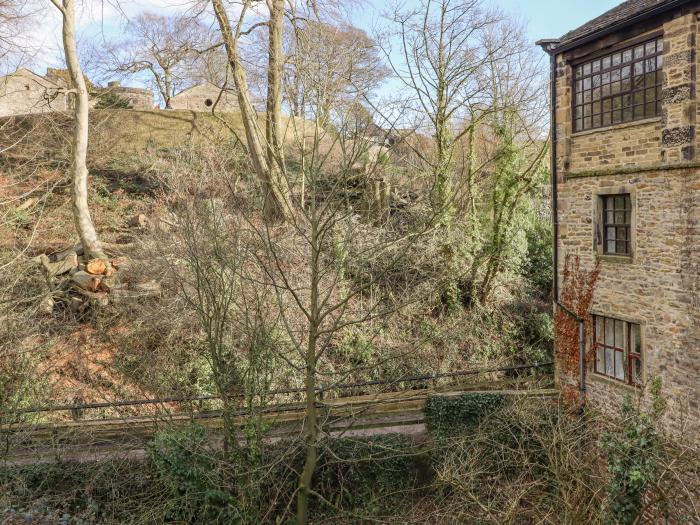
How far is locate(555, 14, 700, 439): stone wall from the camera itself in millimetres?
10172

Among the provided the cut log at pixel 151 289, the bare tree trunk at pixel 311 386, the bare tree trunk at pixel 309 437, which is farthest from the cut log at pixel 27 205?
the bare tree trunk at pixel 309 437

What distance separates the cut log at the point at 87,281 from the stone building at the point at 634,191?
12256 mm

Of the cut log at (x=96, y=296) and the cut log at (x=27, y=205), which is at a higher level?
the cut log at (x=27, y=205)

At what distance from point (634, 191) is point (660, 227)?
35.8 inches

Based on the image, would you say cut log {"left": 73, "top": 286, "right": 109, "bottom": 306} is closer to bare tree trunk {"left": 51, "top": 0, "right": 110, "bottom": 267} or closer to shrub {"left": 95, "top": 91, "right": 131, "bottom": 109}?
bare tree trunk {"left": 51, "top": 0, "right": 110, "bottom": 267}

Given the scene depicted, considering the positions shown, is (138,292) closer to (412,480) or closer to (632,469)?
(412,480)

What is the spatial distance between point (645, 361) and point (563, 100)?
596 centimetres

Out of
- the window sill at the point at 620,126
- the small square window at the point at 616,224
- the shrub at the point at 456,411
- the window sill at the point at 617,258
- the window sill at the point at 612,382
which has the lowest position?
the shrub at the point at 456,411

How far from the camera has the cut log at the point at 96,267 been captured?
1582cm

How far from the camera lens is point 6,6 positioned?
44.1ft

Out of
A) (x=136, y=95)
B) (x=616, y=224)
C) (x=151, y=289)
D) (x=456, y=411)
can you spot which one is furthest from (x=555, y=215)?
(x=136, y=95)

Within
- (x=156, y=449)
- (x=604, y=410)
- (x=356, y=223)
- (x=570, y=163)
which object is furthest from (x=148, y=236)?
(x=604, y=410)

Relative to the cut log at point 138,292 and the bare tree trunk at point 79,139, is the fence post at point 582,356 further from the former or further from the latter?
the bare tree trunk at point 79,139

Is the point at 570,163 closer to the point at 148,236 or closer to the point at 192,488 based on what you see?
the point at 192,488
